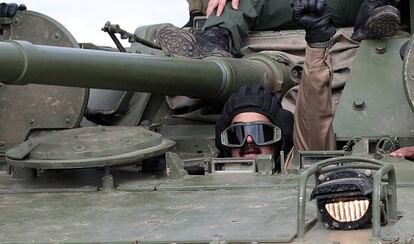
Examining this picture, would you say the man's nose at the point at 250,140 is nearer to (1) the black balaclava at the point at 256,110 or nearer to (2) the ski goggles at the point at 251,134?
(2) the ski goggles at the point at 251,134

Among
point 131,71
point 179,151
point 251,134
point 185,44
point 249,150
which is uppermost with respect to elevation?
point 185,44

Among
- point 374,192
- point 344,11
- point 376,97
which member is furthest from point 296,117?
point 374,192

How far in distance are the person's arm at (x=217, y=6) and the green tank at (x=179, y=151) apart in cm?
35

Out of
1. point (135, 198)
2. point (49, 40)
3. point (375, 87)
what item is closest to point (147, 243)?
point (135, 198)

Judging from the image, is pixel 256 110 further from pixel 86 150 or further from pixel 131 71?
pixel 86 150

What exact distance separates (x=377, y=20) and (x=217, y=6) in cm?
207

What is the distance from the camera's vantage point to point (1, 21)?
7625mm

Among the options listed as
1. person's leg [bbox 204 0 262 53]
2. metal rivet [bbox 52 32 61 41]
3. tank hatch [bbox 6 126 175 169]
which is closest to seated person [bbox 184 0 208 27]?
person's leg [bbox 204 0 262 53]

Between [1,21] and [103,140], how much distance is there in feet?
7.54

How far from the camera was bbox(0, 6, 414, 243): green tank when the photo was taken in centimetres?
401

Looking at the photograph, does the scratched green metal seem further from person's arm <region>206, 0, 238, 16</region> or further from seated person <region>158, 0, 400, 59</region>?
person's arm <region>206, 0, 238, 16</region>

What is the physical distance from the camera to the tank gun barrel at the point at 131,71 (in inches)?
205

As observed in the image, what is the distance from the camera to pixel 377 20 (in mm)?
6805

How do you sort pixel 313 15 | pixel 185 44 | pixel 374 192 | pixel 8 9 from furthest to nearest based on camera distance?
pixel 8 9 < pixel 185 44 < pixel 313 15 < pixel 374 192
